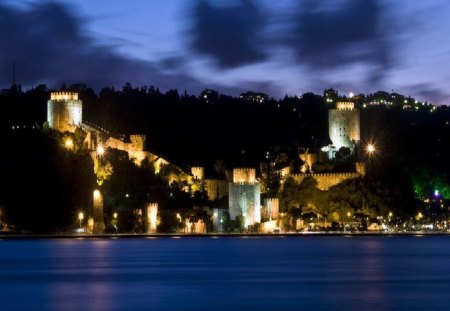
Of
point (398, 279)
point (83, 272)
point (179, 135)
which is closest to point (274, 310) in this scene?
point (398, 279)

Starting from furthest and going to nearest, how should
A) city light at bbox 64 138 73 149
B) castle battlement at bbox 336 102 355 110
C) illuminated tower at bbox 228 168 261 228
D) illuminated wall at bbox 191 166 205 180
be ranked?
castle battlement at bbox 336 102 355 110
illuminated wall at bbox 191 166 205 180
city light at bbox 64 138 73 149
illuminated tower at bbox 228 168 261 228

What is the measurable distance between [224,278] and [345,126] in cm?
5358

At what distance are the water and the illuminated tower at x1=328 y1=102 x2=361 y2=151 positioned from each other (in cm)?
2965

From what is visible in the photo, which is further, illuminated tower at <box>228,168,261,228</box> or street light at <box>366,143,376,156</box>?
street light at <box>366,143,376,156</box>

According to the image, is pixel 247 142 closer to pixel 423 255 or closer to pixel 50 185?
pixel 50 185

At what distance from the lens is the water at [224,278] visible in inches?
1378

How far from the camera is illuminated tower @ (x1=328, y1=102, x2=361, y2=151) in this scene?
316 ft

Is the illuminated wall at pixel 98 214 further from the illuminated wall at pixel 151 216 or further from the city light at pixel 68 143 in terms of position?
the city light at pixel 68 143

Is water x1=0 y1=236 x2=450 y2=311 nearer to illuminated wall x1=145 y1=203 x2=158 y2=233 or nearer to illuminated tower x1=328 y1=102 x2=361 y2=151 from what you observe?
illuminated wall x1=145 y1=203 x2=158 y2=233

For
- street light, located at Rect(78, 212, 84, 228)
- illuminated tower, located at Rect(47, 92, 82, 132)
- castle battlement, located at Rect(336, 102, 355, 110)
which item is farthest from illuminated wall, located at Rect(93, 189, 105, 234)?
castle battlement, located at Rect(336, 102, 355, 110)

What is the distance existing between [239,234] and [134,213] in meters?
6.98

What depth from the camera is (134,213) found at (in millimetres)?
79625

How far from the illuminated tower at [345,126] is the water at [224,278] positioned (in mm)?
29647

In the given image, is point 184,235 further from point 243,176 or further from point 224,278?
point 224,278
